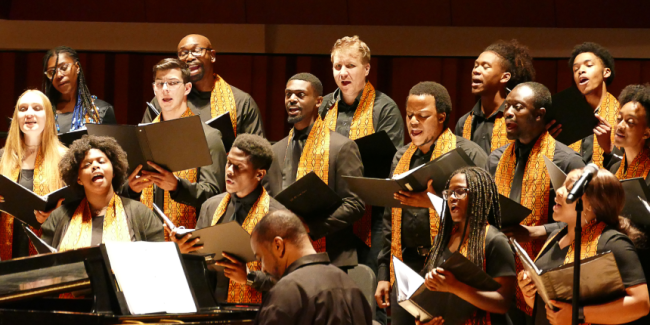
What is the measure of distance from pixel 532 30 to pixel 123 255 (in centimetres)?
447

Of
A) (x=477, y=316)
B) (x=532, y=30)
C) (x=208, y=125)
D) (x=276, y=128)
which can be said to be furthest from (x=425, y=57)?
(x=477, y=316)

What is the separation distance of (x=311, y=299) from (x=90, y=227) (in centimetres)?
139

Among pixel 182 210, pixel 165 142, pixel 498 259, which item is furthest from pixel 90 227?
pixel 498 259

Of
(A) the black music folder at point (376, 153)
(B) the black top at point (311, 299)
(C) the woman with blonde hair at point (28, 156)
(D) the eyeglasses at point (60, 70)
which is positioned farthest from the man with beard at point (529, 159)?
(D) the eyeglasses at point (60, 70)

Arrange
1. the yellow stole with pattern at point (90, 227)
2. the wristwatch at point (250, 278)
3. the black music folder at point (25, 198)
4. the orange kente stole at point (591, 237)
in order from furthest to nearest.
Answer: the black music folder at point (25, 198), the yellow stole with pattern at point (90, 227), the wristwatch at point (250, 278), the orange kente stole at point (591, 237)

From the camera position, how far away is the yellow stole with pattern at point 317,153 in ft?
11.9

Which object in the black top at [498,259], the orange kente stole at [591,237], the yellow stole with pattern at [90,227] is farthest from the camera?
the yellow stole with pattern at [90,227]

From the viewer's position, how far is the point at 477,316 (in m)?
2.66

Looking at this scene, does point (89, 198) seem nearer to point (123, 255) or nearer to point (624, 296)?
point (123, 255)

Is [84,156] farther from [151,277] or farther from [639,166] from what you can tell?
[639,166]

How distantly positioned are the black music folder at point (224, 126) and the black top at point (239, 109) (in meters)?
0.23

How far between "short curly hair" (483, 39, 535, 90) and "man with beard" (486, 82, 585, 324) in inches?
26.5

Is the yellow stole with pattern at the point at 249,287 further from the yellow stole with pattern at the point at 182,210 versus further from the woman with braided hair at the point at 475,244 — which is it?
the woman with braided hair at the point at 475,244

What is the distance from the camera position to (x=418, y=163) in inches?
137
